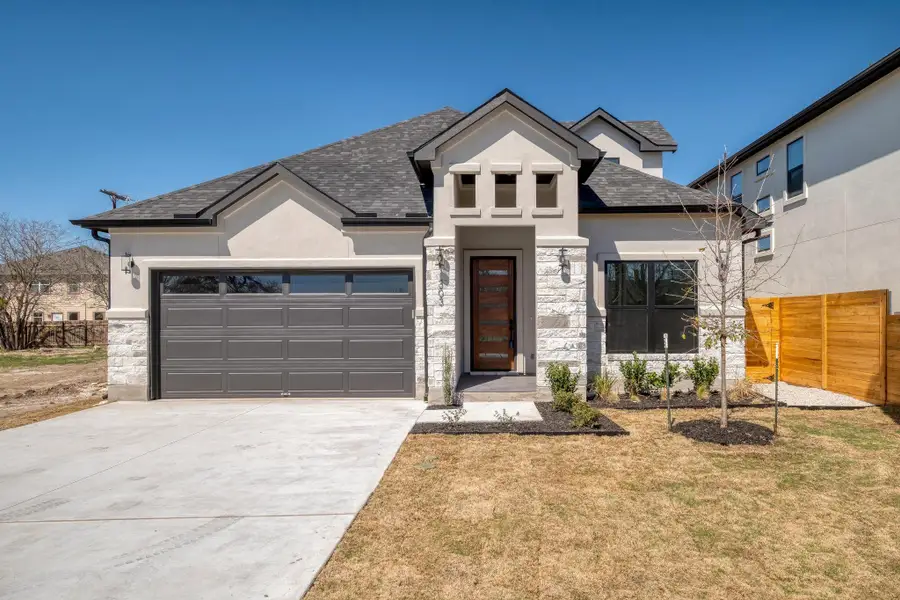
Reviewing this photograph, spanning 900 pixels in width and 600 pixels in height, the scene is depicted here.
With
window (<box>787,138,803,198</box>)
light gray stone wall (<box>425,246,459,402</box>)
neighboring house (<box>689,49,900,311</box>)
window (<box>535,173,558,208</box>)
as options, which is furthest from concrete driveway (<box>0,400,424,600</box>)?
window (<box>787,138,803,198</box>)

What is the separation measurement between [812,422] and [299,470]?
8.23 metres

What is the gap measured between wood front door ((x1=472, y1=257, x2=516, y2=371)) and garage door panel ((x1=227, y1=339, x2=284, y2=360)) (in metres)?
4.53

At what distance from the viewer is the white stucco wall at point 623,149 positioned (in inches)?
575

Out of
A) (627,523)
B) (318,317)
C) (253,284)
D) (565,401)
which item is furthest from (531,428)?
(253,284)

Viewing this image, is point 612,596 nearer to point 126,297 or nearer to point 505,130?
point 505,130

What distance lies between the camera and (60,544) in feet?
12.4

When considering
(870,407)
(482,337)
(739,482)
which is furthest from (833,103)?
(739,482)

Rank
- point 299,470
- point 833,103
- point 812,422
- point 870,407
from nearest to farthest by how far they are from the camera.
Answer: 1. point 299,470
2. point 812,422
3. point 870,407
4. point 833,103

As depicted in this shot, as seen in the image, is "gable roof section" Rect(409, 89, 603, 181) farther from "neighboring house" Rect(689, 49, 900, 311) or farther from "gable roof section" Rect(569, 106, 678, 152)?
"gable roof section" Rect(569, 106, 678, 152)

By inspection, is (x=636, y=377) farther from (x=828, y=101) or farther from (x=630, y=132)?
(x=828, y=101)

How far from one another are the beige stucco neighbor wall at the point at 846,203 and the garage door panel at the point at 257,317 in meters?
12.5

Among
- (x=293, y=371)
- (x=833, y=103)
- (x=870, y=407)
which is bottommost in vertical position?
(x=870, y=407)

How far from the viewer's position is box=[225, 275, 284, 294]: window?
984 centimetres

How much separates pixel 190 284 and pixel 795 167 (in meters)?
18.7
